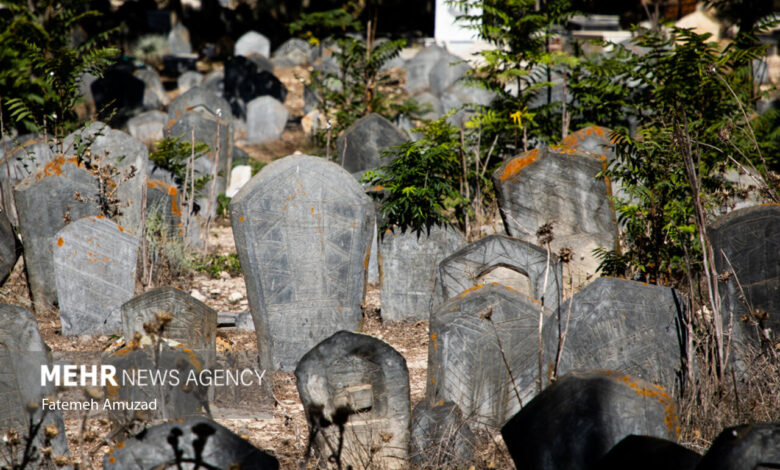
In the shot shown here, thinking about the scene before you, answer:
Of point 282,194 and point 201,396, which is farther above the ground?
point 282,194

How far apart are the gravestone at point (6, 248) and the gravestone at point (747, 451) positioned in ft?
18.6

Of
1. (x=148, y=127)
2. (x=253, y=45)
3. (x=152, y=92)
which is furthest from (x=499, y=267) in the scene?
(x=253, y=45)

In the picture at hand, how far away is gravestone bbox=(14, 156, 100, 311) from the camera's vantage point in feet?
20.1

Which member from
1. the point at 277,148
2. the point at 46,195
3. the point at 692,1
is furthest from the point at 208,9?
the point at 46,195

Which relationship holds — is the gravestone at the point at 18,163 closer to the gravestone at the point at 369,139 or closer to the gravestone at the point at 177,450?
the gravestone at the point at 369,139

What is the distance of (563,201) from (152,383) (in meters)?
3.93

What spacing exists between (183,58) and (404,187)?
1479cm

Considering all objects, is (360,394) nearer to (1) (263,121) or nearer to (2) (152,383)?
(2) (152,383)

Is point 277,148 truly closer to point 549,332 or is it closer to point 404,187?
point 404,187

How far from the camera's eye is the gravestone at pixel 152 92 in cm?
1455

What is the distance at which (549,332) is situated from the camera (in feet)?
13.1

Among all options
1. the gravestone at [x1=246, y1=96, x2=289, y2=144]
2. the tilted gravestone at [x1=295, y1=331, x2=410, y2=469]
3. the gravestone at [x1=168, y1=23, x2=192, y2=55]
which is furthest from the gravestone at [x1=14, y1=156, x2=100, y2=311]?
the gravestone at [x1=168, y1=23, x2=192, y2=55]

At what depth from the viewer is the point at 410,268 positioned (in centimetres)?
612

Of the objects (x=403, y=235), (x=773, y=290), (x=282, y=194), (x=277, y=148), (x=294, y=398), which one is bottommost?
(x=277, y=148)
